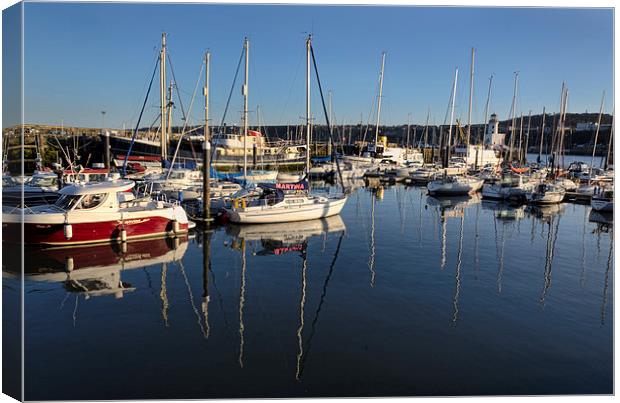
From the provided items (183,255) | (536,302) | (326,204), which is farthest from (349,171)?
(536,302)

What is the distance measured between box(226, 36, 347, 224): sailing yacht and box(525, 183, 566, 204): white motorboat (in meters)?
14.0

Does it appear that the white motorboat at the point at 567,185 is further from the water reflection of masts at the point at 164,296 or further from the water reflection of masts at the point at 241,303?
the water reflection of masts at the point at 164,296

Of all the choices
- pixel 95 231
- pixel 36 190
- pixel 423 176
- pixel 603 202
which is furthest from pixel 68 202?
pixel 423 176

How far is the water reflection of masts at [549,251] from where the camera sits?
1246 centimetres

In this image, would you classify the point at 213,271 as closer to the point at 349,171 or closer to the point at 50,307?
the point at 50,307

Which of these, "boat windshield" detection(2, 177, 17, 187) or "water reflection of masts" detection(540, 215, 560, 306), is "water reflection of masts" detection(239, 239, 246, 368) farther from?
"water reflection of masts" detection(540, 215, 560, 306)

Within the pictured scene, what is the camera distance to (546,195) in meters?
30.3

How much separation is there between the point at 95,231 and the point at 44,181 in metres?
12.9

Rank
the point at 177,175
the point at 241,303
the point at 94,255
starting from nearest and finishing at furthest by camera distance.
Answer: the point at 241,303 < the point at 94,255 < the point at 177,175

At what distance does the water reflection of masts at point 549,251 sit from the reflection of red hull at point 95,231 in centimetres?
1253

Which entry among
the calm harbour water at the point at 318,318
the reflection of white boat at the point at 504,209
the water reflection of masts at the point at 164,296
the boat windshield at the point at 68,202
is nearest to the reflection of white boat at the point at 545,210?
the reflection of white boat at the point at 504,209

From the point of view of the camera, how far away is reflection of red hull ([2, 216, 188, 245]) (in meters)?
15.7

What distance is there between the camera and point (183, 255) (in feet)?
51.1

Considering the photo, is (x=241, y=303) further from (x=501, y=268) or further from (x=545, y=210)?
(x=545, y=210)
